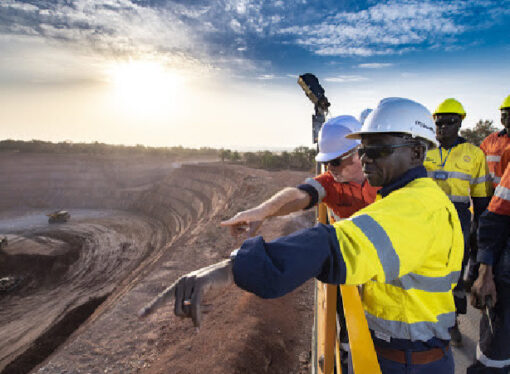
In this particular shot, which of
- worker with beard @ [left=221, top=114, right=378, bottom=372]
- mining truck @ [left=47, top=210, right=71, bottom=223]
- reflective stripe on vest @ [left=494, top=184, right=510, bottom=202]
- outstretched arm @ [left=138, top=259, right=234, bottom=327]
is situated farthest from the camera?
mining truck @ [left=47, top=210, right=71, bottom=223]

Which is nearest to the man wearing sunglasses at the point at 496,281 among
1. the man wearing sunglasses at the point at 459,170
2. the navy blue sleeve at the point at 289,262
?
the man wearing sunglasses at the point at 459,170

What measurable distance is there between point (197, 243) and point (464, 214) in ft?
35.1

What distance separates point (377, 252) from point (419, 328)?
32.5 inches

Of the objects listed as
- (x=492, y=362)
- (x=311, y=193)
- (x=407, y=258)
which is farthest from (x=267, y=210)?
(x=492, y=362)

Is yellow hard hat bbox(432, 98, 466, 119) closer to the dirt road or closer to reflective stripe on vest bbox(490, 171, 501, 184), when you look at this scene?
reflective stripe on vest bbox(490, 171, 501, 184)

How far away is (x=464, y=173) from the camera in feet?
12.3

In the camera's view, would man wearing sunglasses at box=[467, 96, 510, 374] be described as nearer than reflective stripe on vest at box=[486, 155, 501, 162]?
Yes

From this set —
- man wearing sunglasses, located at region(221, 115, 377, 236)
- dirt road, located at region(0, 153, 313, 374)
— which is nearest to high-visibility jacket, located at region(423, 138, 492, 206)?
man wearing sunglasses, located at region(221, 115, 377, 236)

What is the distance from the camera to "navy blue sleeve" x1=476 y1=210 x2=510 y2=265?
2.64 m

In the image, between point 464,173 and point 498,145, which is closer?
point 464,173

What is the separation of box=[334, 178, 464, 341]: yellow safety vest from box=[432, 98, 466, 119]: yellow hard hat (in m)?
3.17

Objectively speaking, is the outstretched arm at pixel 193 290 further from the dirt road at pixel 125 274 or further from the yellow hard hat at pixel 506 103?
the yellow hard hat at pixel 506 103

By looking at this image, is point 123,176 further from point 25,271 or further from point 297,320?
point 297,320

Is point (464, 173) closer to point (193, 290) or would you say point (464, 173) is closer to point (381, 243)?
point (381, 243)
